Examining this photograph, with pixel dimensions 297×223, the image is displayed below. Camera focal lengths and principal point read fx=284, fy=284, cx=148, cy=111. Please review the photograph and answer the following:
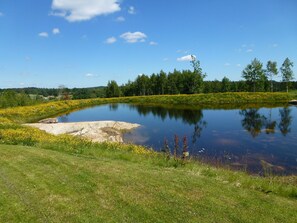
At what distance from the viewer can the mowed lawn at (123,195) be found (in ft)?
30.2

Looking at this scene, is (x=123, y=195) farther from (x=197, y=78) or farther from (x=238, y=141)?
(x=197, y=78)

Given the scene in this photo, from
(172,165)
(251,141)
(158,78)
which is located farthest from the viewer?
(158,78)

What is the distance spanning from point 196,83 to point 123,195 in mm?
101138

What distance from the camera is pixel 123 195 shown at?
35.1 feet

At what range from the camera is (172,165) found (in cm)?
1612

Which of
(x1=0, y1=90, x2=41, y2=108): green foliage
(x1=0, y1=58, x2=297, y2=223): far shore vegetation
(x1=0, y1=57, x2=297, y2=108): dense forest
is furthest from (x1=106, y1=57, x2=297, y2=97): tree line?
(x1=0, y1=58, x2=297, y2=223): far shore vegetation

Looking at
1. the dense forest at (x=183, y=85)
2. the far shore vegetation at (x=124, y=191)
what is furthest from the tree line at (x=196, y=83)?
the far shore vegetation at (x=124, y=191)

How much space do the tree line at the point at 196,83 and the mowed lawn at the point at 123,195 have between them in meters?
95.6

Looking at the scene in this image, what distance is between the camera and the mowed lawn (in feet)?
30.2

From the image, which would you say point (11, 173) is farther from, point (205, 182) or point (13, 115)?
point (13, 115)

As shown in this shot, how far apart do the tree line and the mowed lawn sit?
3765 inches

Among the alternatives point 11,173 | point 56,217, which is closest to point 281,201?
point 56,217

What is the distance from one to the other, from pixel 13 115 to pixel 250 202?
53.5m

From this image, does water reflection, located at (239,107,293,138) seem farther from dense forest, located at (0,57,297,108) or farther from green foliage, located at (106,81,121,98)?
green foliage, located at (106,81,121,98)
